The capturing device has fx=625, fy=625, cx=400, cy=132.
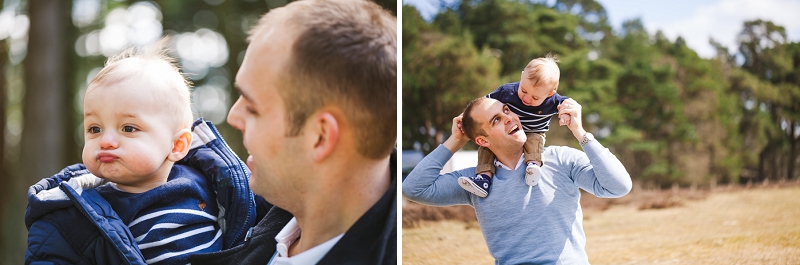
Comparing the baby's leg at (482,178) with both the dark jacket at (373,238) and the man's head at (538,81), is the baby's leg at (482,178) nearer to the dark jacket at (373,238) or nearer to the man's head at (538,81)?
the man's head at (538,81)

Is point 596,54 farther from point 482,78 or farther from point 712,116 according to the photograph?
point 712,116

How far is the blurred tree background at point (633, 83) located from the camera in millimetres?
5133

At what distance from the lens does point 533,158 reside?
2.39m

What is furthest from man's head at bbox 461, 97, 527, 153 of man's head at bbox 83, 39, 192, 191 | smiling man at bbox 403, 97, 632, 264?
man's head at bbox 83, 39, 192, 191

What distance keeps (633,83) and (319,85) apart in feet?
17.4

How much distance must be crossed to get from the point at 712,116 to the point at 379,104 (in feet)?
20.2

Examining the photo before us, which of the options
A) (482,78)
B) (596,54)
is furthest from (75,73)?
(596,54)

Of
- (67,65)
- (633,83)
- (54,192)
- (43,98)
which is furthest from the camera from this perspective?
(67,65)

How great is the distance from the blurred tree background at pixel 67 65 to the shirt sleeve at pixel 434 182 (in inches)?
172

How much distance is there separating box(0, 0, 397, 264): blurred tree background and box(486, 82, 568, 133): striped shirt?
4.59 meters

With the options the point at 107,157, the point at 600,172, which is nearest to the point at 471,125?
the point at 600,172

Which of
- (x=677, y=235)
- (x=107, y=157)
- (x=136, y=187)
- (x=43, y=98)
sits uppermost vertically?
(x=107, y=157)

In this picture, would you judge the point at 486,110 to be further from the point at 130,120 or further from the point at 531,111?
the point at 130,120

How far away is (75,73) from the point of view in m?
8.04
